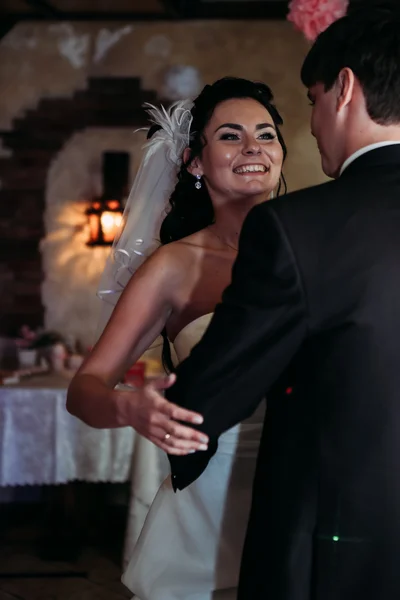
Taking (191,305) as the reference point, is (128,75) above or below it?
above

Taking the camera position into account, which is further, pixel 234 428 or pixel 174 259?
pixel 174 259

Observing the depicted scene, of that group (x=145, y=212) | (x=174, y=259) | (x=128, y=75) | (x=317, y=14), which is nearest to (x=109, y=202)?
(x=128, y=75)

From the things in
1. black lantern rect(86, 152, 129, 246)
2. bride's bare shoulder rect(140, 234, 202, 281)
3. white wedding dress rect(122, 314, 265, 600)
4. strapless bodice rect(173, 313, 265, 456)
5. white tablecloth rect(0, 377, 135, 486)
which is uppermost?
black lantern rect(86, 152, 129, 246)

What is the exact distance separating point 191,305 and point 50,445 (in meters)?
2.56

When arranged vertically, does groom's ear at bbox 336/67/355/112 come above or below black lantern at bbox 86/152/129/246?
below

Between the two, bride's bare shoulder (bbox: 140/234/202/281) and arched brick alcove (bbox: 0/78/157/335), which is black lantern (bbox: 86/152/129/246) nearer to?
arched brick alcove (bbox: 0/78/157/335)

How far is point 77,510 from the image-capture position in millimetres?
4652

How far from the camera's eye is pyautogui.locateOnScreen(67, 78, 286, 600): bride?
1.82 metres

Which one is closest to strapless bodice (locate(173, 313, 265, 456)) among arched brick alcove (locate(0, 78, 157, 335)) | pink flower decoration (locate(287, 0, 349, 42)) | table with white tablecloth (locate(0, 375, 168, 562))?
pink flower decoration (locate(287, 0, 349, 42))

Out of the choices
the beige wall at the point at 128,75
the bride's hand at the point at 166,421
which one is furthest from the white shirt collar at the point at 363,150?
the beige wall at the point at 128,75

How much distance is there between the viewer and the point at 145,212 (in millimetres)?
2455

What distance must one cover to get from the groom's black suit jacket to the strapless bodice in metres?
0.54

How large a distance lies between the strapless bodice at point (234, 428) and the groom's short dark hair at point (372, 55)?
762mm

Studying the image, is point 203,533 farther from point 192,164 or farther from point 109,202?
point 109,202
